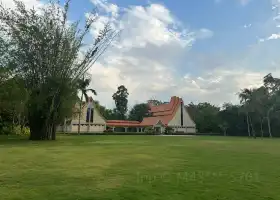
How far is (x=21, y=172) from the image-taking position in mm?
8805

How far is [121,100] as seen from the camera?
8212 cm

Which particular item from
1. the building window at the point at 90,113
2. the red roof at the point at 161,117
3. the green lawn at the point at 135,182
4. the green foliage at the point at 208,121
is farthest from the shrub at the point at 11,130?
the green foliage at the point at 208,121

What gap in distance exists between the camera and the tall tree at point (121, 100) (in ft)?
269

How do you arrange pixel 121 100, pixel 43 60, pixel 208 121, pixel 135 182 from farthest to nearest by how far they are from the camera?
pixel 121 100 → pixel 208 121 → pixel 43 60 → pixel 135 182

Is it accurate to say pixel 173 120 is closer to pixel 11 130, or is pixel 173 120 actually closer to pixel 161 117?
pixel 161 117

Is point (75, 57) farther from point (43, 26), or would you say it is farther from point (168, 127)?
point (168, 127)

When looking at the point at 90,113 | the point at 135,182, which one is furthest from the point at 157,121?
the point at 135,182

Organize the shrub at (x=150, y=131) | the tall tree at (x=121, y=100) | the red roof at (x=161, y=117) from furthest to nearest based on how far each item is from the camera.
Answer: the tall tree at (x=121, y=100) → the red roof at (x=161, y=117) → the shrub at (x=150, y=131)

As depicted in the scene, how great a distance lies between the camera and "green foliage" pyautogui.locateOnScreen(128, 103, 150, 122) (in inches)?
3063

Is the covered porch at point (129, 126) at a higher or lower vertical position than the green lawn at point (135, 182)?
higher

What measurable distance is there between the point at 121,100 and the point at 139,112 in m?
6.78

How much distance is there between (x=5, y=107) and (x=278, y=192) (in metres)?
25.4

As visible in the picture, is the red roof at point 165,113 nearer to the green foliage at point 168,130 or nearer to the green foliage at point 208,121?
the green foliage at point 168,130

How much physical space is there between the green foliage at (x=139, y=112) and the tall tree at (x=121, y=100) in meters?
2.82
